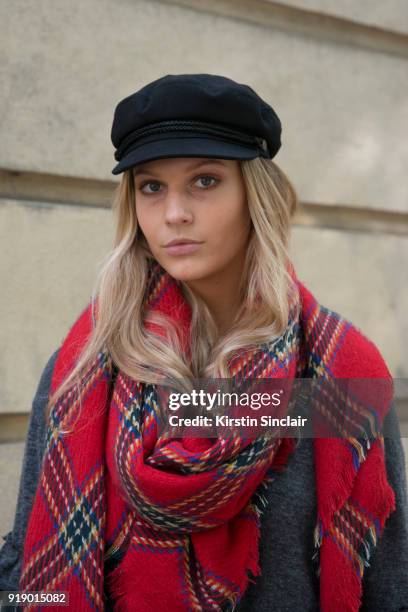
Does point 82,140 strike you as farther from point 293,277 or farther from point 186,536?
point 186,536

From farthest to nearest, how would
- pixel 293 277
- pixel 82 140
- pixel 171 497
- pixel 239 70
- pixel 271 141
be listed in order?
pixel 239 70 → pixel 82 140 → pixel 293 277 → pixel 271 141 → pixel 171 497

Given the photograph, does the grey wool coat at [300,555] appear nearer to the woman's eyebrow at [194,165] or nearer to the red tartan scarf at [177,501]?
the red tartan scarf at [177,501]

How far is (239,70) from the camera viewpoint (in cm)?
298

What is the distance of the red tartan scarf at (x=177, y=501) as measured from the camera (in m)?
1.67

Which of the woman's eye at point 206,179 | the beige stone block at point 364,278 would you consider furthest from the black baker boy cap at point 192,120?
the beige stone block at point 364,278

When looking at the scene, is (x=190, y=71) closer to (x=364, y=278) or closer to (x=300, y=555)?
(x=364, y=278)

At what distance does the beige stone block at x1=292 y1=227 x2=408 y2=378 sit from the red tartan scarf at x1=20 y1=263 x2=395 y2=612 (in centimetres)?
129

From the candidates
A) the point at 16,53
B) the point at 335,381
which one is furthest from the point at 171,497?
Result: the point at 16,53

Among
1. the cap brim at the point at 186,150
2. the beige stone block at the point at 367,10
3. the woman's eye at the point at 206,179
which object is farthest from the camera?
the beige stone block at the point at 367,10

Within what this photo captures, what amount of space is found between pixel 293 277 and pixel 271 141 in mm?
440

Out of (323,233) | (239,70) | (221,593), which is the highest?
(239,70)

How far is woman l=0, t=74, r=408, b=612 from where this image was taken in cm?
169

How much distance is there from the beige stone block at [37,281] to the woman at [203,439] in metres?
0.65

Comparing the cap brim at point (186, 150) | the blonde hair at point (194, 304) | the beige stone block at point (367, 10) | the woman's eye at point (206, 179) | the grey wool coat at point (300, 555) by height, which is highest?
the beige stone block at point (367, 10)
